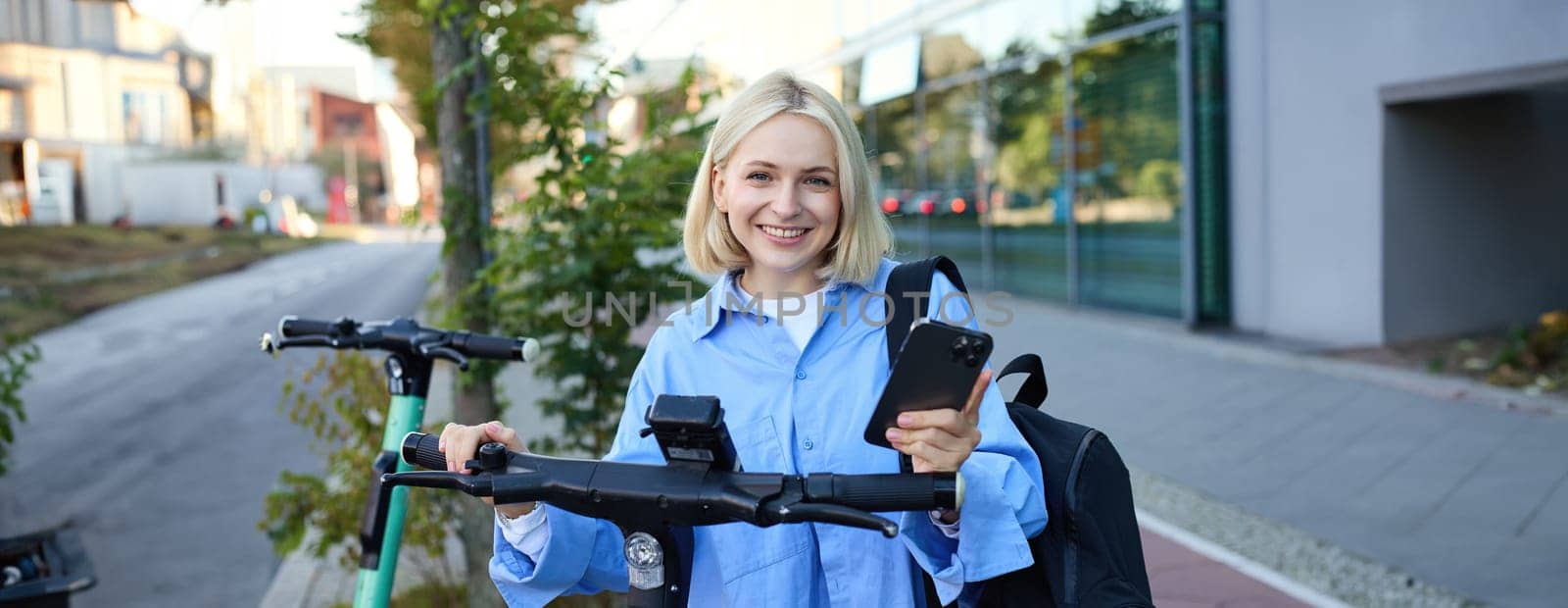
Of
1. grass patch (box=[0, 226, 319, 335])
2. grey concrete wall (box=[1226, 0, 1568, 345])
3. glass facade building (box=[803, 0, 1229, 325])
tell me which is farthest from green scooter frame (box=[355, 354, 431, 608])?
glass facade building (box=[803, 0, 1229, 325])

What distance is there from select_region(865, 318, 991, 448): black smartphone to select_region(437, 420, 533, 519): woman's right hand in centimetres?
56

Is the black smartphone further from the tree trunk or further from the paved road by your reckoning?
the paved road

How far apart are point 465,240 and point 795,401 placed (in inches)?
121

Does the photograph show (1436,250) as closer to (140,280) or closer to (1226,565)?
(1226,565)

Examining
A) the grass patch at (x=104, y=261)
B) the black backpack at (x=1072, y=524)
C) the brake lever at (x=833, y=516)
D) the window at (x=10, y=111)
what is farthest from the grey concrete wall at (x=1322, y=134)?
the window at (x=10, y=111)

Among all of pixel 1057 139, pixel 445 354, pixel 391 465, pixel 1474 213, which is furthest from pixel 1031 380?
pixel 1057 139

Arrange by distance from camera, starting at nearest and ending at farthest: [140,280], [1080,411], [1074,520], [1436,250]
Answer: [1074,520]
[1080,411]
[1436,250]
[140,280]

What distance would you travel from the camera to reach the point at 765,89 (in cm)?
188

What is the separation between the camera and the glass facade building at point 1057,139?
35.6 feet

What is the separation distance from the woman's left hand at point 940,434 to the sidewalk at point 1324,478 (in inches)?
122

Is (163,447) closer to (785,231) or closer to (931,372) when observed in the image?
(785,231)

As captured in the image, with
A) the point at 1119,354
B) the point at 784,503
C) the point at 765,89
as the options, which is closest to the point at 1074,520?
the point at 784,503

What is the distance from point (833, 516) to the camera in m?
1.39

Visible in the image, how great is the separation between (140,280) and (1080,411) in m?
15.5
